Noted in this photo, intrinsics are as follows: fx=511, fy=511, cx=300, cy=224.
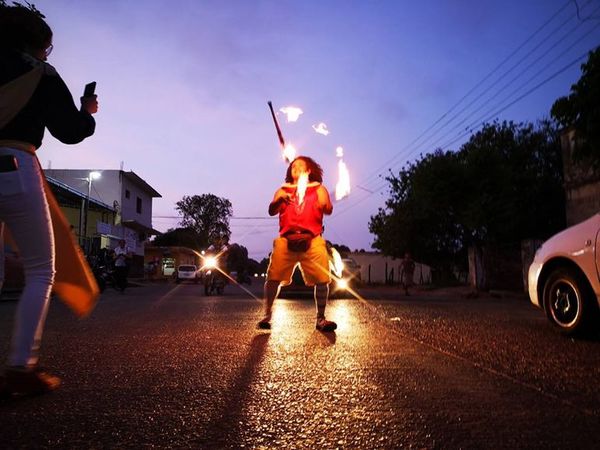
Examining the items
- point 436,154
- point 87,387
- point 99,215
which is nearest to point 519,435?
point 87,387

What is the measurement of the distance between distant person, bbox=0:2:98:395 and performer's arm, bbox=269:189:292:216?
282 cm

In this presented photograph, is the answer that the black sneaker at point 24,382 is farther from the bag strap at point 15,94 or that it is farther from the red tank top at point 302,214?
the red tank top at point 302,214

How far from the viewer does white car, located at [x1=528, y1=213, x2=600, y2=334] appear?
4898 mm

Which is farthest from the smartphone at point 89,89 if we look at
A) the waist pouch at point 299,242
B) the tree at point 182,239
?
the tree at point 182,239

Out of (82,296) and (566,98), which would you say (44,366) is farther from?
(566,98)

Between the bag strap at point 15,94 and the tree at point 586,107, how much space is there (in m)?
12.6

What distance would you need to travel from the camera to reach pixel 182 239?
69.4 metres

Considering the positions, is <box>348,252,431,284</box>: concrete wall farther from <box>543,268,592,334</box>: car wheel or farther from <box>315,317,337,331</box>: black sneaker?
<box>315,317,337,331</box>: black sneaker

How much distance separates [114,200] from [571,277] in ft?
125

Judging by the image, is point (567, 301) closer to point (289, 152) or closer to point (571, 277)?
point (571, 277)

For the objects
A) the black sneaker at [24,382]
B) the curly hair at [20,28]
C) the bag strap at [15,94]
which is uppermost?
the curly hair at [20,28]

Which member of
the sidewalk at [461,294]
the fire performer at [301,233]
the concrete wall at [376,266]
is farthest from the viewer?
the concrete wall at [376,266]

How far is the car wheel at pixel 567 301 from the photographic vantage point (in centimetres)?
496

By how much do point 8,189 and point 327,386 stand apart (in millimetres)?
→ 1970
